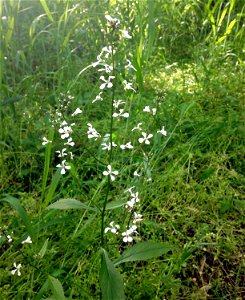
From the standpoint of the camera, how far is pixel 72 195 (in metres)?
1.58

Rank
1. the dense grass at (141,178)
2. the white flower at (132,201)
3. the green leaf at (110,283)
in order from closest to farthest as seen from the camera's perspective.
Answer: the green leaf at (110,283) → the white flower at (132,201) → the dense grass at (141,178)

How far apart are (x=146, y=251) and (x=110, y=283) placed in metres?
0.13

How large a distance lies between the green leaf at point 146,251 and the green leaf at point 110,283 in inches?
3.4

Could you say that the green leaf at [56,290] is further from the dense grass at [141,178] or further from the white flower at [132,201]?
the white flower at [132,201]

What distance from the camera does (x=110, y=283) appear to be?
944 millimetres

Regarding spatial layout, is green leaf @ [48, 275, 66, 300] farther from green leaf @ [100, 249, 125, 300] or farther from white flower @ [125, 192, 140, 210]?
white flower @ [125, 192, 140, 210]

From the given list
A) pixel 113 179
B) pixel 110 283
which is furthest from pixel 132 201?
pixel 110 283

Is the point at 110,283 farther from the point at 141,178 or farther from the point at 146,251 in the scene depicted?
the point at 141,178

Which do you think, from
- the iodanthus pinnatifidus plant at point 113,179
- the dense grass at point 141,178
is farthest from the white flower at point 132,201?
the dense grass at point 141,178

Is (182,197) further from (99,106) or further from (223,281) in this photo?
(99,106)

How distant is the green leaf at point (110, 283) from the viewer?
3.05 ft

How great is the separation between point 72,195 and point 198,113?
0.76m

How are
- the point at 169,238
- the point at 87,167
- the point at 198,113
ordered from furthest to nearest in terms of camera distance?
the point at 198,113, the point at 87,167, the point at 169,238

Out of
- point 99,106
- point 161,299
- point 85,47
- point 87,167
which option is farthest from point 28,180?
point 85,47
